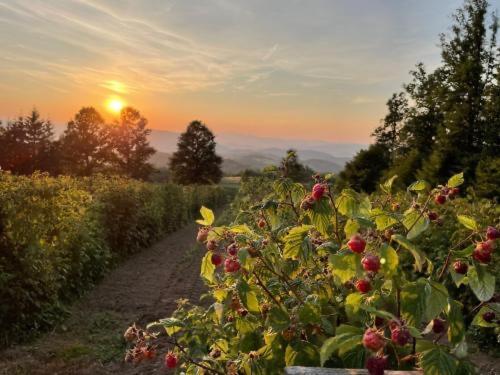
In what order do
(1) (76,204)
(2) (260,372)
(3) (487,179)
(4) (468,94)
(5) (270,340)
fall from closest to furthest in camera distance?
(2) (260,372) → (5) (270,340) → (1) (76,204) → (3) (487,179) → (4) (468,94)

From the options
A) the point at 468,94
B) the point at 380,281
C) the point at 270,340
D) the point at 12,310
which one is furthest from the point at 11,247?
the point at 468,94

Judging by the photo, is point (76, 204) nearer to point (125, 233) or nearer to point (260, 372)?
point (125, 233)

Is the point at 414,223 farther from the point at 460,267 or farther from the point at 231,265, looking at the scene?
the point at 231,265

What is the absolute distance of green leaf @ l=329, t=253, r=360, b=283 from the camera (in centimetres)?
184

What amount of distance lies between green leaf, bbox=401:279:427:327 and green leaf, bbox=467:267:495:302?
0.24 meters

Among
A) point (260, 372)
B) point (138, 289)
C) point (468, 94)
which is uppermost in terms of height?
point (468, 94)

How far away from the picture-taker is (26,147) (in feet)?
173

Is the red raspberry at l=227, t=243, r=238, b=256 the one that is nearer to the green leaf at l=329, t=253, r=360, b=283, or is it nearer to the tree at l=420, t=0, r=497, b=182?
the green leaf at l=329, t=253, r=360, b=283

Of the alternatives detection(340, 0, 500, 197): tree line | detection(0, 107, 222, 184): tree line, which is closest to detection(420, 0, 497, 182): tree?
detection(340, 0, 500, 197): tree line

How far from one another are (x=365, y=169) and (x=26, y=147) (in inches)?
1580

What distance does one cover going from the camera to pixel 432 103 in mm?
36938

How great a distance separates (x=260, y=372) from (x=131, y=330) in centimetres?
74

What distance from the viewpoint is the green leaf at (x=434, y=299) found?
1660 mm

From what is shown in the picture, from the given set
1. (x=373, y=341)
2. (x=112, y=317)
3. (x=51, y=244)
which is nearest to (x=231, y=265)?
(x=373, y=341)
